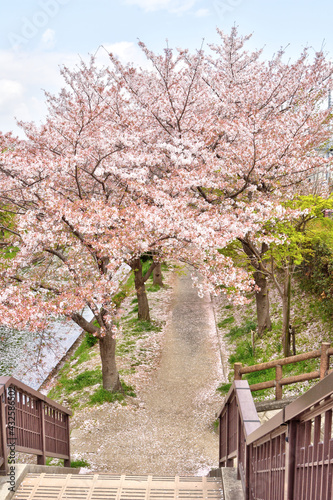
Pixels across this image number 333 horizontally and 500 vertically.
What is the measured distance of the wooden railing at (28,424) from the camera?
4.03 meters

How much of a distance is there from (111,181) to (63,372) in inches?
267

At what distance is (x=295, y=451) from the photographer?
2.22 metres

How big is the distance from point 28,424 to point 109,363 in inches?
210

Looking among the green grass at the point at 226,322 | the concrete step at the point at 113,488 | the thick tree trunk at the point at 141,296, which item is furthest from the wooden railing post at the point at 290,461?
the green grass at the point at 226,322

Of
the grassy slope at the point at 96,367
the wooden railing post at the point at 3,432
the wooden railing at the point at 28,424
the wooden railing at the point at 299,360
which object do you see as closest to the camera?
the wooden railing post at the point at 3,432

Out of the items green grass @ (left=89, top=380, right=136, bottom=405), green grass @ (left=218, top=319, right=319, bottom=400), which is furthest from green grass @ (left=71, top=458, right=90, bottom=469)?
green grass @ (left=218, top=319, right=319, bottom=400)

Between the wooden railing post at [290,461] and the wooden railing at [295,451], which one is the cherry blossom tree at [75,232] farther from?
the wooden railing post at [290,461]

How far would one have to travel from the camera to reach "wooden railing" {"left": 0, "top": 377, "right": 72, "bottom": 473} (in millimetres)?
4027

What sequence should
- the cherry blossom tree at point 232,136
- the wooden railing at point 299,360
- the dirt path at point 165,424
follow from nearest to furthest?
the wooden railing at point 299,360 < the dirt path at point 165,424 < the cherry blossom tree at point 232,136

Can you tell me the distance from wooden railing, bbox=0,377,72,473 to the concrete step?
404 millimetres

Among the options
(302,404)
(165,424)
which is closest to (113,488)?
(302,404)

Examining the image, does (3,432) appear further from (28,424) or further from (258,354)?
(258,354)

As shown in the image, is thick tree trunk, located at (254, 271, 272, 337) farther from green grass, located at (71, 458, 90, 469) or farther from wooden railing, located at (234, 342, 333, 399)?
green grass, located at (71, 458, 90, 469)

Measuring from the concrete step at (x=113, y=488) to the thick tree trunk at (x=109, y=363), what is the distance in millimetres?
5512
